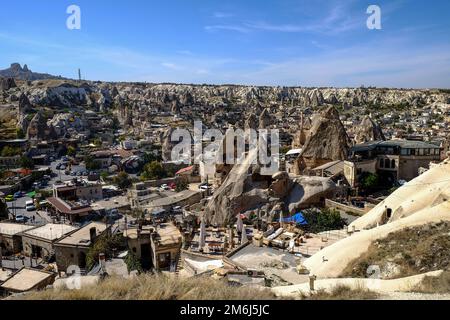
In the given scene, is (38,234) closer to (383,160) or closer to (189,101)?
(383,160)

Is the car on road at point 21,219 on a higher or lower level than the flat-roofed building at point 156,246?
lower

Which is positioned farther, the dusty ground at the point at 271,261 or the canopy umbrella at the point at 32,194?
the canopy umbrella at the point at 32,194

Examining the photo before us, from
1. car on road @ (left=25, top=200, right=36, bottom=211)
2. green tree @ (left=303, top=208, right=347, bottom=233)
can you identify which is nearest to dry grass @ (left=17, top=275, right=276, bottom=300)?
green tree @ (left=303, top=208, right=347, bottom=233)

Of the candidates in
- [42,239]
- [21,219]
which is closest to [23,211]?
[21,219]

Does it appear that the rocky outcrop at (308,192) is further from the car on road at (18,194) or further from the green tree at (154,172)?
the car on road at (18,194)

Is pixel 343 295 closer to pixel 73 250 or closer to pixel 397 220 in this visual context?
pixel 397 220

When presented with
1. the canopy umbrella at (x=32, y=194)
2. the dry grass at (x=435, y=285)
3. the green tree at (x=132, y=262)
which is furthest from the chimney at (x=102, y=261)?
the canopy umbrella at (x=32, y=194)
